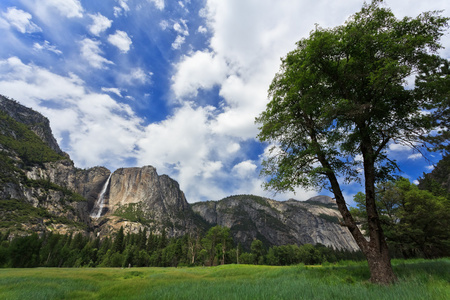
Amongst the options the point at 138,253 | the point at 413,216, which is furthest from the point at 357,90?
the point at 138,253

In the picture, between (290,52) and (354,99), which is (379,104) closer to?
(354,99)

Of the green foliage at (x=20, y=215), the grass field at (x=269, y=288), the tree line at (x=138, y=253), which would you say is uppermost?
the green foliage at (x=20, y=215)

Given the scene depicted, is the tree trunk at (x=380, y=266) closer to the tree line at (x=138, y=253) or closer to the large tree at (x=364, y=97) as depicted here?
the large tree at (x=364, y=97)

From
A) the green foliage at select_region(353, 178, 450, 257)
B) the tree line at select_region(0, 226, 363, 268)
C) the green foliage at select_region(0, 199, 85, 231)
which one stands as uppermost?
the green foliage at select_region(0, 199, 85, 231)

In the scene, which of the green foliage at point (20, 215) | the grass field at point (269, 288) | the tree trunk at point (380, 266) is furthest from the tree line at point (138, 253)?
the tree trunk at point (380, 266)

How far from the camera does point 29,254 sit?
68125mm

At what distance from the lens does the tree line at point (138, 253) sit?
67.9m

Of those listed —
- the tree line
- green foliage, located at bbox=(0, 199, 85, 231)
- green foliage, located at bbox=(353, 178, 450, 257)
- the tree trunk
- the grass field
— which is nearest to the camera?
the grass field

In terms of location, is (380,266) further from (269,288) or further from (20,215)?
(20,215)

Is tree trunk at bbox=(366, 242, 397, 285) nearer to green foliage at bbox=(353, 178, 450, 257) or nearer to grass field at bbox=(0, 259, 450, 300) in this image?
grass field at bbox=(0, 259, 450, 300)

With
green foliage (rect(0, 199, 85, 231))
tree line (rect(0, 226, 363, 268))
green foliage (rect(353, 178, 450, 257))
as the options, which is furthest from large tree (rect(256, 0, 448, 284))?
green foliage (rect(0, 199, 85, 231))

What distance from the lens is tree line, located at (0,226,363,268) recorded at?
67938 mm

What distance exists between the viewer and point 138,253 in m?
88.7

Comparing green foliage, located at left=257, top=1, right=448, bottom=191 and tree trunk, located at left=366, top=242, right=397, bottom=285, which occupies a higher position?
green foliage, located at left=257, top=1, right=448, bottom=191
